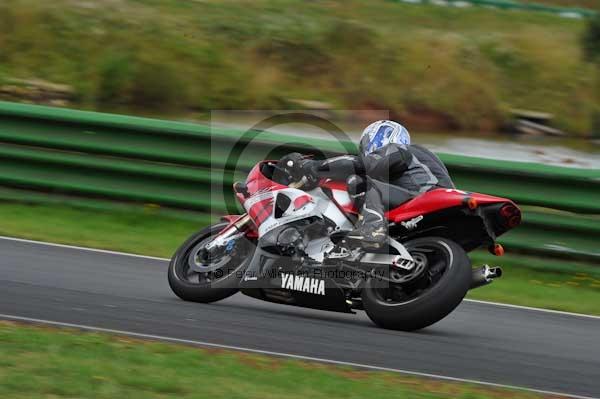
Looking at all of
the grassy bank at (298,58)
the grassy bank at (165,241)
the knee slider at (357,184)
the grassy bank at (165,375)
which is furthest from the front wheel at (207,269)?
the grassy bank at (298,58)

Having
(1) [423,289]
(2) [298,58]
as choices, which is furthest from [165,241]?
(2) [298,58]

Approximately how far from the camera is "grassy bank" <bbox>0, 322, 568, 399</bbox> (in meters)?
5.37

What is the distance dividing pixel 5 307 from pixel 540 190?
5704mm

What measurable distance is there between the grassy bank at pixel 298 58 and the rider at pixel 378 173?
13.6m

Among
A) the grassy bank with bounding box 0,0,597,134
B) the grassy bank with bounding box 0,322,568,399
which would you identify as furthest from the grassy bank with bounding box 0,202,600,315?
the grassy bank with bounding box 0,0,597,134

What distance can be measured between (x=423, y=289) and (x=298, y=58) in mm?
18097

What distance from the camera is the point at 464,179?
421 inches

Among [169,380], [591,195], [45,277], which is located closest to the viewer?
[169,380]

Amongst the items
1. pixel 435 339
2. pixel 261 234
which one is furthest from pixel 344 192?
pixel 435 339

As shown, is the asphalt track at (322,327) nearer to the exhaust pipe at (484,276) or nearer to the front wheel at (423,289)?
the front wheel at (423,289)

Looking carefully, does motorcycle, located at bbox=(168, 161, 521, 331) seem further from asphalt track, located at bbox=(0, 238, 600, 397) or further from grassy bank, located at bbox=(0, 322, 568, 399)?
grassy bank, located at bbox=(0, 322, 568, 399)

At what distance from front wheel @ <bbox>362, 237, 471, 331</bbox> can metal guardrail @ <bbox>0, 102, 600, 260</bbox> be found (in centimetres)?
361

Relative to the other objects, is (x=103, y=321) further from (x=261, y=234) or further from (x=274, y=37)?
(x=274, y=37)

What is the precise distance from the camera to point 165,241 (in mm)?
10461
